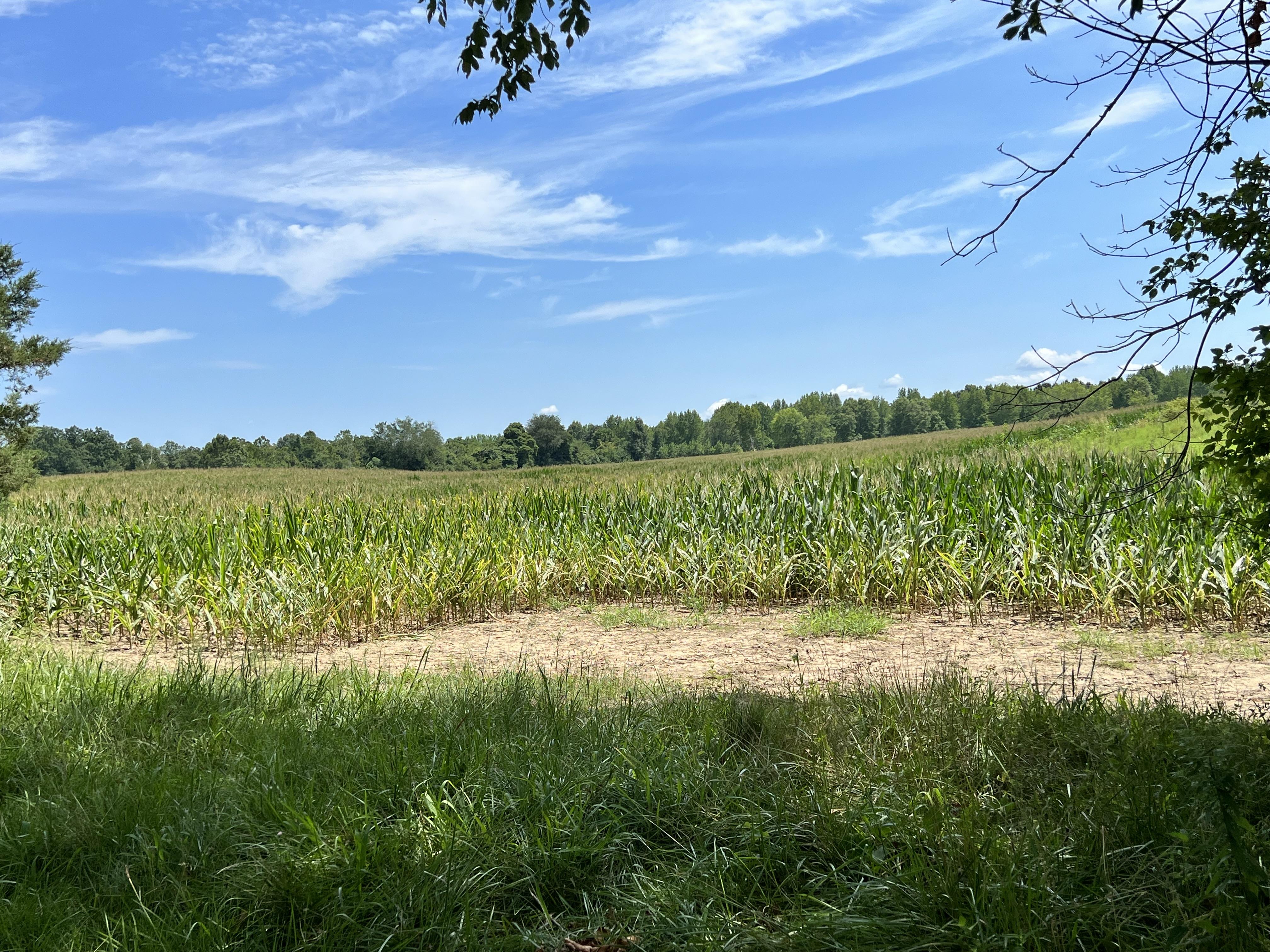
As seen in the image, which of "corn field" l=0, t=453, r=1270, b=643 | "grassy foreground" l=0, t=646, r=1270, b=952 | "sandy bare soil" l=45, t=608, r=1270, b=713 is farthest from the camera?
"corn field" l=0, t=453, r=1270, b=643

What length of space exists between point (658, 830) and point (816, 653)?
13.1ft

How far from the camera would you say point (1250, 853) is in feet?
8.11

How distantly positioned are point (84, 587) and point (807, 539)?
8.20m

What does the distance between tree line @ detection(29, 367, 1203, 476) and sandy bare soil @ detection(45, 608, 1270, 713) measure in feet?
165

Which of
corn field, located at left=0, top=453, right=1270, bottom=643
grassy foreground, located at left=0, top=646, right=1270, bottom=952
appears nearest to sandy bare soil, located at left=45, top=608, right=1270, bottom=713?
corn field, located at left=0, top=453, right=1270, bottom=643

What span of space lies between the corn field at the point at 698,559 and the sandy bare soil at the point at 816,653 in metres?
0.44

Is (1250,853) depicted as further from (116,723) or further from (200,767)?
(116,723)

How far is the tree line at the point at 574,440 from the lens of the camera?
82.9 m

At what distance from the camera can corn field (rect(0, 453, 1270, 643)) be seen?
7730mm

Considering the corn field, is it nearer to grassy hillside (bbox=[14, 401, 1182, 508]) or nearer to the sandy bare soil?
the sandy bare soil

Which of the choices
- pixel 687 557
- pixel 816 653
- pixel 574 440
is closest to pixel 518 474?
pixel 687 557

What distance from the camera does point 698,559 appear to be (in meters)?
9.45

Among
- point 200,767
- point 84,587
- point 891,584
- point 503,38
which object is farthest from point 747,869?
point 84,587

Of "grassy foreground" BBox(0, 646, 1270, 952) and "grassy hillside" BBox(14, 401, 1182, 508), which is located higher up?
"grassy hillside" BBox(14, 401, 1182, 508)
